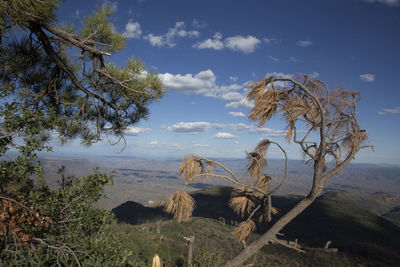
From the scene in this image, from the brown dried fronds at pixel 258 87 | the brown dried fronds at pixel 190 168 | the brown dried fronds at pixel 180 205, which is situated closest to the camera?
the brown dried fronds at pixel 190 168

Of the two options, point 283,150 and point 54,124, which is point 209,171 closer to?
point 283,150

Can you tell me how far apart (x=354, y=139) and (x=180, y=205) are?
Result: 9.07ft

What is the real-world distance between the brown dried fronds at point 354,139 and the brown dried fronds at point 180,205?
2554 mm

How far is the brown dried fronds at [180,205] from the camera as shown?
3316 mm

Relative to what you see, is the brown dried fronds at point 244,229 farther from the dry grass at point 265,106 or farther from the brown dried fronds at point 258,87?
the brown dried fronds at point 258,87

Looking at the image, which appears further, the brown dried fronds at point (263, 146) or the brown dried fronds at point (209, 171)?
the brown dried fronds at point (263, 146)

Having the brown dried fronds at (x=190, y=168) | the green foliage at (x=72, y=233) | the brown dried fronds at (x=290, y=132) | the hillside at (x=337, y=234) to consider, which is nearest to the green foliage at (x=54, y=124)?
the green foliage at (x=72, y=233)

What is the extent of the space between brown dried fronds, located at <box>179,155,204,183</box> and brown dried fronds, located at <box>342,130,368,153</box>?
2258 mm

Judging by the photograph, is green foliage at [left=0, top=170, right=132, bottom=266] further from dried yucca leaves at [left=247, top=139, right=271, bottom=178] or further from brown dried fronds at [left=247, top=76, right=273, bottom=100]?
brown dried fronds at [left=247, top=76, right=273, bottom=100]

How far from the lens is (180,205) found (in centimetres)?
332

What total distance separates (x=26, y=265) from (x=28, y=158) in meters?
1.58

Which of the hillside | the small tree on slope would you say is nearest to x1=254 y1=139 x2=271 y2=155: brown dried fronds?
the small tree on slope

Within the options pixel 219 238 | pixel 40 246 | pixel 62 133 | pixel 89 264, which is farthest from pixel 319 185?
pixel 219 238

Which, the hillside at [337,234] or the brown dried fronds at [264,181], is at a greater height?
the brown dried fronds at [264,181]
